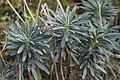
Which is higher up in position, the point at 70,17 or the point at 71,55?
the point at 70,17

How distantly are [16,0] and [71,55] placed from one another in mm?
1116

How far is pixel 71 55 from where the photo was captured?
1.90 metres

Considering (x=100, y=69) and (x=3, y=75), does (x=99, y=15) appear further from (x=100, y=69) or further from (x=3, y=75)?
(x=3, y=75)

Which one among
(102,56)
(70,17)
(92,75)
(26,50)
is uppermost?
(70,17)

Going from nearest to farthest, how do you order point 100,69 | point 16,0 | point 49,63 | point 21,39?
point 21,39 < point 100,69 < point 49,63 < point 16,0

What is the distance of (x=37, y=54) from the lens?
1.83m

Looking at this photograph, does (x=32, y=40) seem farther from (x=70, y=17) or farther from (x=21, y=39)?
(x=70, y=17)

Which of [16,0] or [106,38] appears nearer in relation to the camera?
[106,38]

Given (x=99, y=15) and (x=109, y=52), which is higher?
(x=99, y=15)

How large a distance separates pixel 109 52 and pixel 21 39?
0.56m

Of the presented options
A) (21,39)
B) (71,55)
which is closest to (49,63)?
(71,55)

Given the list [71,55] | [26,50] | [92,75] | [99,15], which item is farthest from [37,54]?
[99,15]

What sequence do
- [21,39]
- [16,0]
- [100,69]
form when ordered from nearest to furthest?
[21,39]
[100,69]
[16,0]

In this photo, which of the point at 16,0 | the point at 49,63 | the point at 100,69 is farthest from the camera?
the point at 16,0
